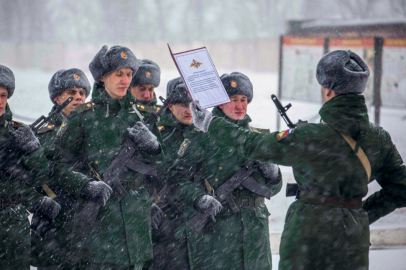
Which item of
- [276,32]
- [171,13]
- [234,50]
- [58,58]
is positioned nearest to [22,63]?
[58,58]

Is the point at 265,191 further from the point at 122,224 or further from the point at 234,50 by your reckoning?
the point at 234,50

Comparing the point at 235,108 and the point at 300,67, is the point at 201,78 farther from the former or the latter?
the point at 300,67

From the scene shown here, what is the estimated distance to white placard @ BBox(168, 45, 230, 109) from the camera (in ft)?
10.7

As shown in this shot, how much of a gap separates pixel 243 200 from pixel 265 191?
0.18 metres

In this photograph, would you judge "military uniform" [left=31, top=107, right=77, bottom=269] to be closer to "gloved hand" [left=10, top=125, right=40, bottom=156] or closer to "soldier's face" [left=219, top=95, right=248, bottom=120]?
"gloved hand" [left=10, top=125, right=40, bottom=156]

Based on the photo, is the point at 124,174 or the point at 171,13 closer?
Answer: the point at 124,174

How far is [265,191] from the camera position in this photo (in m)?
3.99

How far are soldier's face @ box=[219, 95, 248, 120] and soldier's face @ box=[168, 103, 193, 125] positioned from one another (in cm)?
29

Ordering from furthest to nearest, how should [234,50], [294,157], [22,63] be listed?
[234,50], [22,63], [294,157]

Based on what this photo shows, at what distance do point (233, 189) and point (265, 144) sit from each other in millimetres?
1020

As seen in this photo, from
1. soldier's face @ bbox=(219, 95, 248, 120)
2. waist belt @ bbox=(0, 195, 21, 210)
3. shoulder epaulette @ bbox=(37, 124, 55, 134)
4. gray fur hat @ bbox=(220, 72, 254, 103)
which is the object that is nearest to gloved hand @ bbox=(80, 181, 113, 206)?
waist belt @ bbox=(0, 195, 21, 210)

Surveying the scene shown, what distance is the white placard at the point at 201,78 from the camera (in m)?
3.27

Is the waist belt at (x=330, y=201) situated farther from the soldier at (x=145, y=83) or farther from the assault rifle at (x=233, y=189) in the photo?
the soldier at (x=145, y=83)

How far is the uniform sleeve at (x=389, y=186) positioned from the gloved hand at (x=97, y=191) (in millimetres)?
1656
